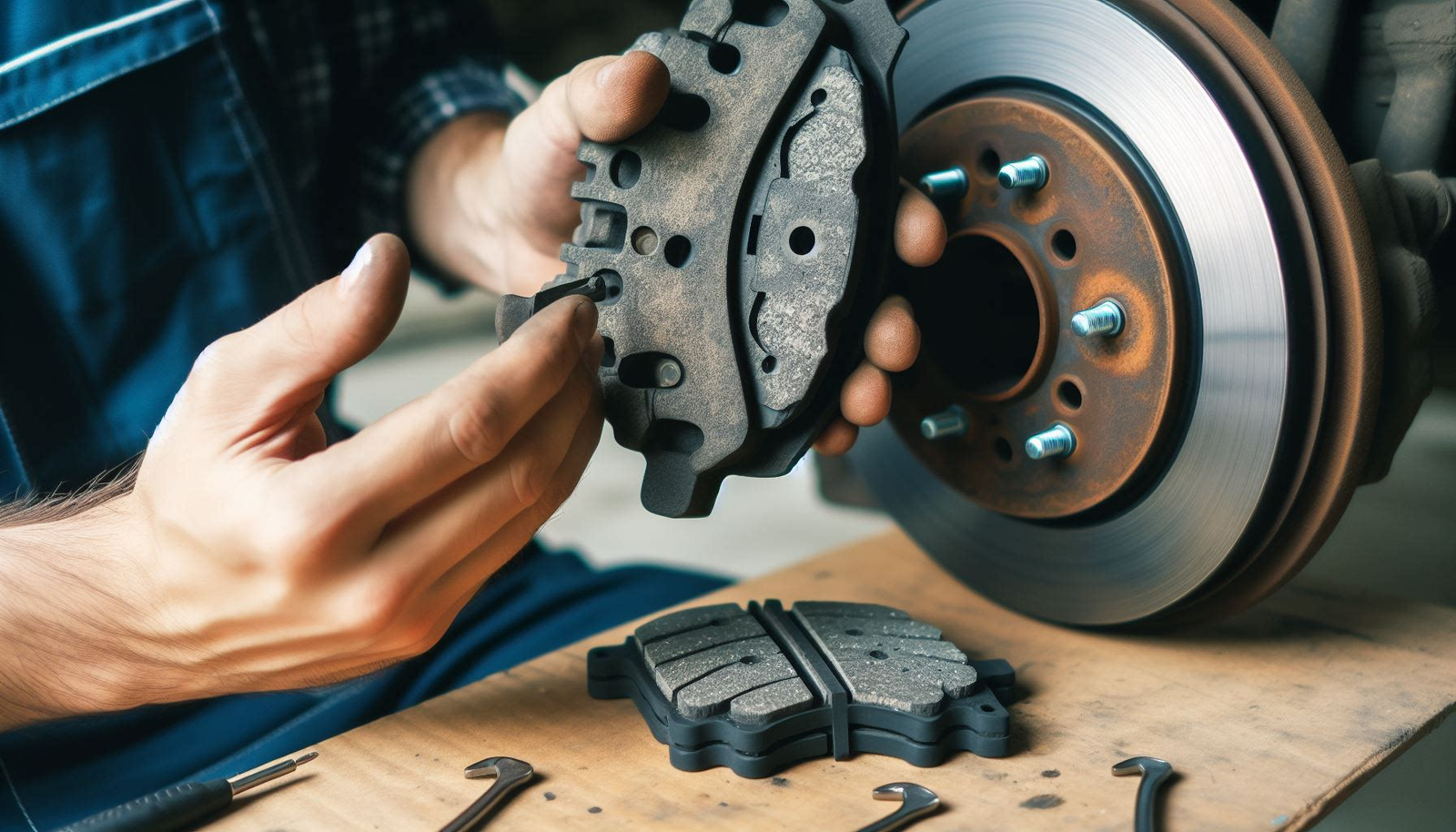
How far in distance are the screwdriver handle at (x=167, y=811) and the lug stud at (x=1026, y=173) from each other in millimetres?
551

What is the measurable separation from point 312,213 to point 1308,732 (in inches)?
36.6

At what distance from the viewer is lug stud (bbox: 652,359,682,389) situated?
0.63 meters

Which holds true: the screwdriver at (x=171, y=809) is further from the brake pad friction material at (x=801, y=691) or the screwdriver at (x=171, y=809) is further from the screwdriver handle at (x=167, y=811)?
the brake pad friction material at (x=801, y=691)

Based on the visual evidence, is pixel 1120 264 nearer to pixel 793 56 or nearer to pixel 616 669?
pixel 793 56

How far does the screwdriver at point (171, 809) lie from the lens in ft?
1.74

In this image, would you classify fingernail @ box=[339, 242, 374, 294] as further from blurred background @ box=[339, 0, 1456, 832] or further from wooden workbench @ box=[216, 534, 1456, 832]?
blurred background @ box=[339, 0, 1456, 832]

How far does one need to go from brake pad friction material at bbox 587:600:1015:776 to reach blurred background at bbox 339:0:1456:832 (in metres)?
0.84

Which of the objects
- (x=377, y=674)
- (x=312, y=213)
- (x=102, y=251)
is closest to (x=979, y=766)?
(x=377, y=674)

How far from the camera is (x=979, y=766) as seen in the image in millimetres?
583

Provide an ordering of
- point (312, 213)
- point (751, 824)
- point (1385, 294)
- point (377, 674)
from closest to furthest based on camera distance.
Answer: point (751, 824)
point (1385, 294)
point (377, 674)
point (312, 213)

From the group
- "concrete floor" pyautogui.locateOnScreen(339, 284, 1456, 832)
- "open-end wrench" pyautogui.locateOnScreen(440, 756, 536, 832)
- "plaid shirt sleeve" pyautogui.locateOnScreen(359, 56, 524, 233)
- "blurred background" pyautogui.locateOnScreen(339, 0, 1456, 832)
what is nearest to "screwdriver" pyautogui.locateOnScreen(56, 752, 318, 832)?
"open-end wrench" pyautogui.locateOnScreen(440, 756, 536, 832)

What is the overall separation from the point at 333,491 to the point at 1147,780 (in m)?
0.41

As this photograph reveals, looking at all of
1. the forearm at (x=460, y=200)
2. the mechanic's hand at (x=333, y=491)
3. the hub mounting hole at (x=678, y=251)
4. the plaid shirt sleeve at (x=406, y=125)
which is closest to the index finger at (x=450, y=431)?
the mechanic's hand at (x=333, y=491)

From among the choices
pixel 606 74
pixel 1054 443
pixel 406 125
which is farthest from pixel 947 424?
pixel 406 125
